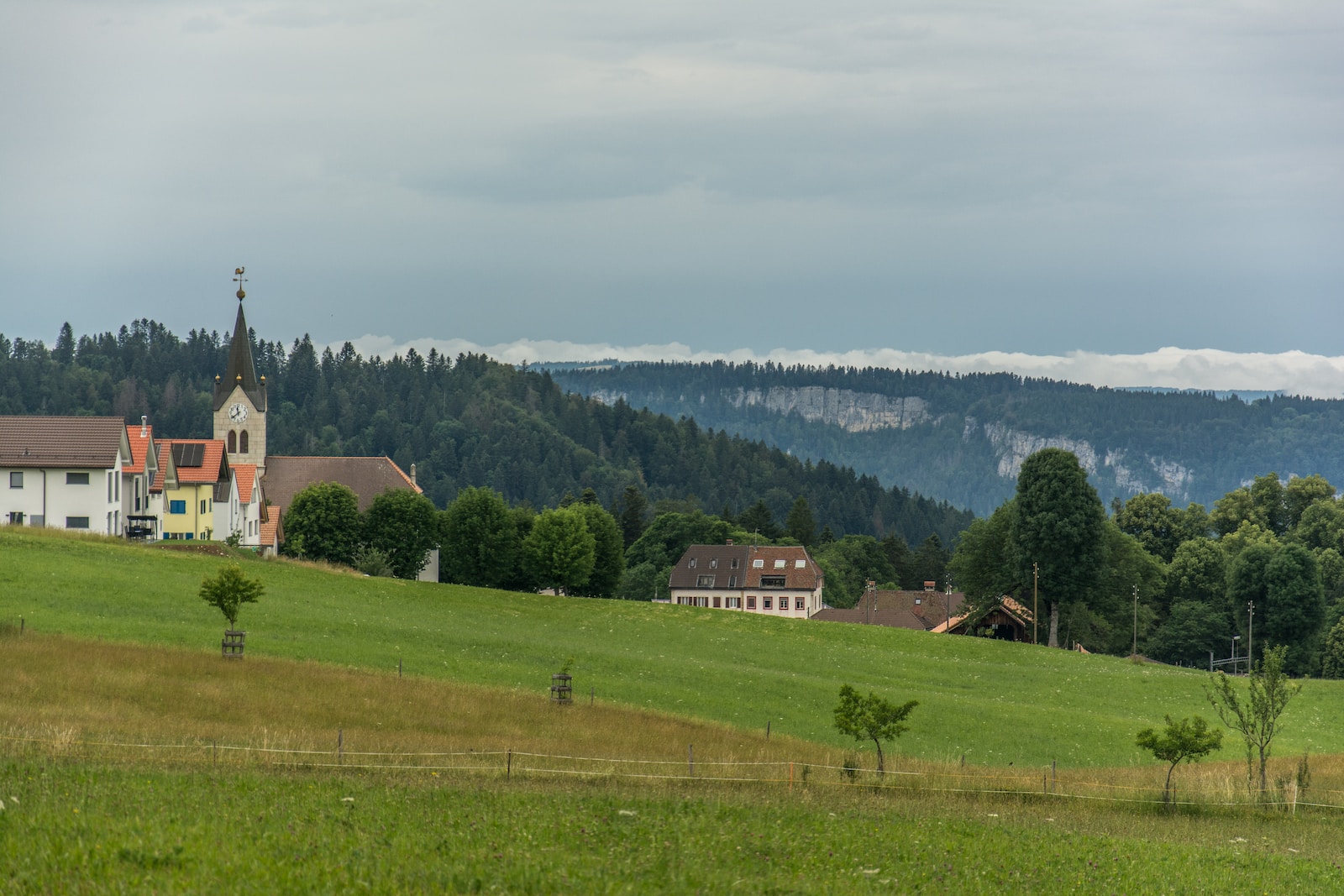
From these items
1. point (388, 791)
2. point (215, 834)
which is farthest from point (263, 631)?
point (215, 834)

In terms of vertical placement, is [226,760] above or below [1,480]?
below

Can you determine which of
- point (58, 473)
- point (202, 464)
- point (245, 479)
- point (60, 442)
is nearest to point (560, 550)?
point (245, 479)

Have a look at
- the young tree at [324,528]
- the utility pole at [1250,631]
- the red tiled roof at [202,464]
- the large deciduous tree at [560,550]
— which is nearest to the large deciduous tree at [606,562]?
the large deciduous tree at [560,550]

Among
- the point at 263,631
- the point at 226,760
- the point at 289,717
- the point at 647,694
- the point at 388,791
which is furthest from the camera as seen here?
the point at 263,631

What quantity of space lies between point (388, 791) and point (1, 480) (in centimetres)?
6759

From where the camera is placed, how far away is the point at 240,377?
130m

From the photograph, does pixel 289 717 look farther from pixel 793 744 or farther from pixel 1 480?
pixel 1 480

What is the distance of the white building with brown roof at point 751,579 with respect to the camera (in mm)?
140375

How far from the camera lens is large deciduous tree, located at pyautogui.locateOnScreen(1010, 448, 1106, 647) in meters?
90.6

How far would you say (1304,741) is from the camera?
50688 mm

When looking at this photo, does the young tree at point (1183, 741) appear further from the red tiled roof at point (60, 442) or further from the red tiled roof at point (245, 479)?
the red tiled roof at point (245, 479)

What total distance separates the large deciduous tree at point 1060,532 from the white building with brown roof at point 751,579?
47.8 metres

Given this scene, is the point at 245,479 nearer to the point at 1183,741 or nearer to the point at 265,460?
the point at 265,460

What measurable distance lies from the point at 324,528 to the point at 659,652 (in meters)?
48.7
